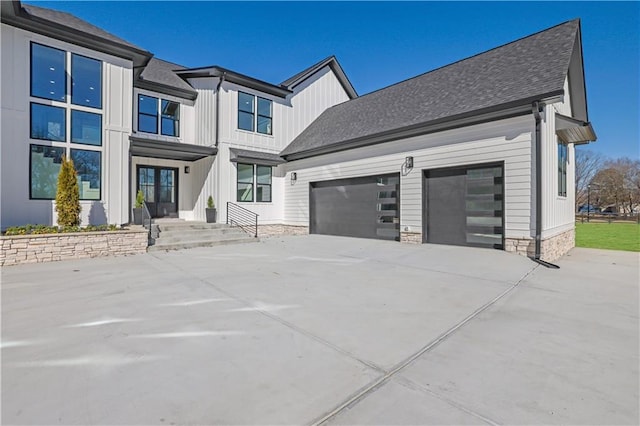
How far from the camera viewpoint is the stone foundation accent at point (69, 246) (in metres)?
6.39

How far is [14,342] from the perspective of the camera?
2.80 m

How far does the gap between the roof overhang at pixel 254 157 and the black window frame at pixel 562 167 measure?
10.4 meters

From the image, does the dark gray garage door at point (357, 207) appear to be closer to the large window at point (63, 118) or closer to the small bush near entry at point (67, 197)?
the large window at point (63, 118)

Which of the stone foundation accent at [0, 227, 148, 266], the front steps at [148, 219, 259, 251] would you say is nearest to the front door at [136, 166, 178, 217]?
the front steps at [148, 219, 259, 251]

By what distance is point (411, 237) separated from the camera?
9539 mm

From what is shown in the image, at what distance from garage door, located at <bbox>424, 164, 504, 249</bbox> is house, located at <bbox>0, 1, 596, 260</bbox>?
0.03 m

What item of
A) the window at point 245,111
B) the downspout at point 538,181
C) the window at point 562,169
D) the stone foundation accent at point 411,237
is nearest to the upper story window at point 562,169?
the window at point 562,169

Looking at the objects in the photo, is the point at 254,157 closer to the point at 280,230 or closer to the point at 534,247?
the point at 280,230

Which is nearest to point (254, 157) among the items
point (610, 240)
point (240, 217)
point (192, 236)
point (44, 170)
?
point (240, 217)

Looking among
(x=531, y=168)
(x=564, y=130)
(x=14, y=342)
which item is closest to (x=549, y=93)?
(x=531, y=168)

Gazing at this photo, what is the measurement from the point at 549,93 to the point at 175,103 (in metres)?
13.2

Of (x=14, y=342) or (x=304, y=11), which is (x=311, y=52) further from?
(x=14, y=342)

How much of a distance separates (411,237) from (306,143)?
21.6 ft

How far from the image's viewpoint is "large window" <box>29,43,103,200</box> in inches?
327
